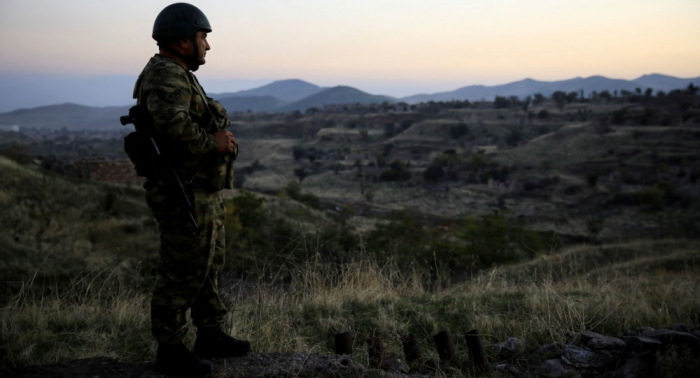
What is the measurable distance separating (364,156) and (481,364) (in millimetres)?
63798

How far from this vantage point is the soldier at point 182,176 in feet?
8.23

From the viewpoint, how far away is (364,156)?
6681 cm

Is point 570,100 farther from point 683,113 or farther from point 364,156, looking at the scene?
point 364,156

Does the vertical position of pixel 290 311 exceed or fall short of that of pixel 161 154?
it falls short

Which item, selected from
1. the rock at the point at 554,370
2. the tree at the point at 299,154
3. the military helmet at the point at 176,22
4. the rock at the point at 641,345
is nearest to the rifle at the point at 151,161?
the military helmet at the point at 176,22

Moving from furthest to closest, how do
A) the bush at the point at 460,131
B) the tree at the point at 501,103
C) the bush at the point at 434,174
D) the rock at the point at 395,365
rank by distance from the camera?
the tree at the point at 501,103 < the bush at the point at 460,131 < the bush at the point at 434,174 < the rock at the point at 395,365

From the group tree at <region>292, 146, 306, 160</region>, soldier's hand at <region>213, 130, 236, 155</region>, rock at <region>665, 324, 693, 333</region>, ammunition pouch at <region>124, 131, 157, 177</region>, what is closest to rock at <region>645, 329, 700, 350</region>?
rock at <region>665, 324, 693, 333</region>

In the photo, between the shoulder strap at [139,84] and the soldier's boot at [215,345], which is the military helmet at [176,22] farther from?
the soldier's boot at [215,345]

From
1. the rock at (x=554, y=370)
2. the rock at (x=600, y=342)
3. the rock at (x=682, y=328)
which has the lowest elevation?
the rock at (x=554, y=370)

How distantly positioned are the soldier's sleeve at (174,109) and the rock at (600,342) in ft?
9.13

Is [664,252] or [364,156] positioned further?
[364,156]

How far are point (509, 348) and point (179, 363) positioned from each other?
87.3 inches

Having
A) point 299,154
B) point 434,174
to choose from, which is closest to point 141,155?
point 434,174

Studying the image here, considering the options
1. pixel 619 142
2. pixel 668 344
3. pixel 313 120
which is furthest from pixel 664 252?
pixel 313 120
